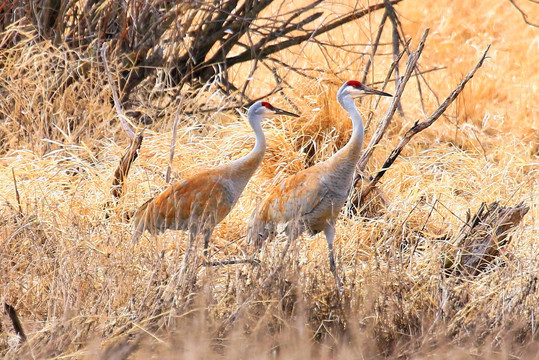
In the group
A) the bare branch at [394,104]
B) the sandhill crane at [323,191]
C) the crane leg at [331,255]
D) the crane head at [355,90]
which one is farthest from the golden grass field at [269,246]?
the crane head at [355,90]

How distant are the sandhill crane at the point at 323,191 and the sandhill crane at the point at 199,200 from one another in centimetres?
25

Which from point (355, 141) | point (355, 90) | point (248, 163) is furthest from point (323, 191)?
point (355, 90)

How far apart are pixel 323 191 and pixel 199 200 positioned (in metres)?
0.74

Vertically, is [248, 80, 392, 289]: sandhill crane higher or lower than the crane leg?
higher

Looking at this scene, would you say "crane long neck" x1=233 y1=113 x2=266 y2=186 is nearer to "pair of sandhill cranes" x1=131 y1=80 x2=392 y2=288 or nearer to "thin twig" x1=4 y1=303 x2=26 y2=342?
"pair of sandhill cranes" x1=131 y1=80 x2=392 y2=288

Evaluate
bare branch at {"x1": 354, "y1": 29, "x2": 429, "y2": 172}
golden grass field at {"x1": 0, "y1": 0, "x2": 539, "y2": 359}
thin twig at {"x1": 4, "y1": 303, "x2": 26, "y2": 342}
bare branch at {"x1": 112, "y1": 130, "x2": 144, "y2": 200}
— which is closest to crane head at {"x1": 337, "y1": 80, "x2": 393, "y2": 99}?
bare branch at {"x1": 354, "y1": 29, "x2": 429, "y2": 172}

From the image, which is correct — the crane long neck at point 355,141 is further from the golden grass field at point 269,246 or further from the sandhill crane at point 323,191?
the golden grass field at point 269,246

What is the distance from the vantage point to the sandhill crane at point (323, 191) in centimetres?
507

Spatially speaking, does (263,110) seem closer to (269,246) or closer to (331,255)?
(269,246)

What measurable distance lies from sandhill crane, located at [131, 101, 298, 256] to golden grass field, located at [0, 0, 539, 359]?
0.39 ft

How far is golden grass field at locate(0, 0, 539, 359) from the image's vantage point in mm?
4234

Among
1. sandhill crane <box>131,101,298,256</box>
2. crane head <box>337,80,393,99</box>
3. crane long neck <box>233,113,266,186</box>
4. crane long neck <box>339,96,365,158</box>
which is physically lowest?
sandhill crane <box>131,101,298,256</box>

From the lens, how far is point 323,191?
16.6ft

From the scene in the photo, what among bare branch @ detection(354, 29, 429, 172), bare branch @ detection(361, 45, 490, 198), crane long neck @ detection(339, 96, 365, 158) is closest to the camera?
crane long neck @ detection(339, 96, 365, 158)
